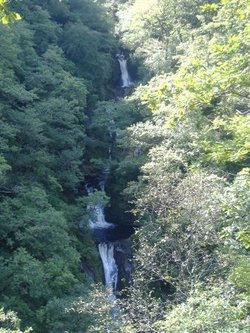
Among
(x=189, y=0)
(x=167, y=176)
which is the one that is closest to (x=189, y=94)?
(x=167, y=176)

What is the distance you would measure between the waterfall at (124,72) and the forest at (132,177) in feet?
8.39

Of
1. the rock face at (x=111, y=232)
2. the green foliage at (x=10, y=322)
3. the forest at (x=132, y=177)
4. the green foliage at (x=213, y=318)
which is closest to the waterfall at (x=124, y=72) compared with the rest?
A: the forest at (x=132, y=177)

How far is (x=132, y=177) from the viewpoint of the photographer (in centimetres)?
2075

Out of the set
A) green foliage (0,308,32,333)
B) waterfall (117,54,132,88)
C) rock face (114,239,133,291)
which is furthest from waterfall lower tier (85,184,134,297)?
waterfall (117,54,132,88)

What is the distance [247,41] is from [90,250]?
12344mm

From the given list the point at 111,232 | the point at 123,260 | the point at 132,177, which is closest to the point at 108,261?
the point at 123,260

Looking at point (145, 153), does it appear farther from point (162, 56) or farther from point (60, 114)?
point (162, 56)

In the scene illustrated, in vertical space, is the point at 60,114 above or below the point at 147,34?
below

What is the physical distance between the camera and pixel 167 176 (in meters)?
14.3

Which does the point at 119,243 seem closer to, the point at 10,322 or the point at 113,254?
the point at 113,254

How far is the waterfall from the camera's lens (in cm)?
3338

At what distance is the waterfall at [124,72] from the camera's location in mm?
33375

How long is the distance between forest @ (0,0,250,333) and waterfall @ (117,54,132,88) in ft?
8.39

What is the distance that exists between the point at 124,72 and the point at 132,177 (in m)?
16.0
